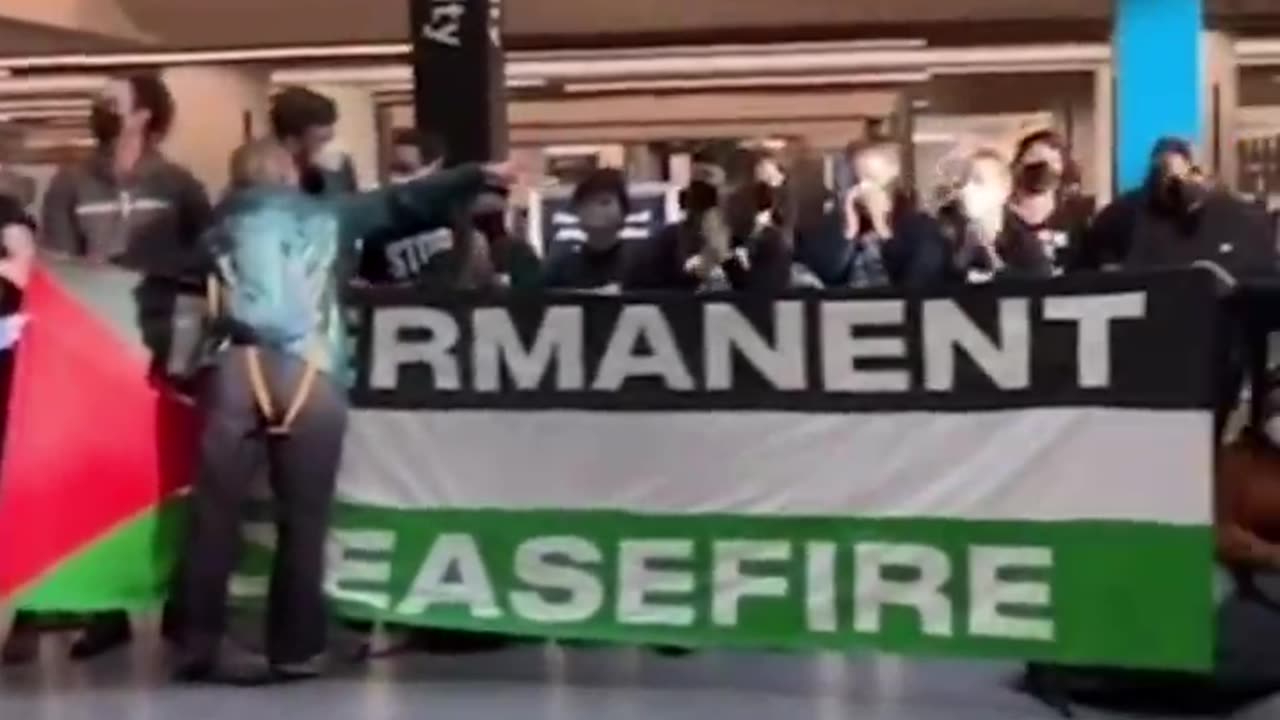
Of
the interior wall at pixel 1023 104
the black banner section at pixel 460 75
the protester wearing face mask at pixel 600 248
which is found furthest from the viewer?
the interior wall at pixel 1023 104

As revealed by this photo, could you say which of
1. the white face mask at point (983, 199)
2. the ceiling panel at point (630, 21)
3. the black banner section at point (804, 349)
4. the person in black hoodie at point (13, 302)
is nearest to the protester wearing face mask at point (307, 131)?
the black banner section at point (804, 349)

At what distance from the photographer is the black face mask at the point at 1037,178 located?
25.3 feet

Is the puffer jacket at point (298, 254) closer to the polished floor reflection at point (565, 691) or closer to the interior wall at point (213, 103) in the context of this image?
the polished floor reflection at point (565, 691)

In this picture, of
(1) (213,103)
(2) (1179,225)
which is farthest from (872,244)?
(1) (213,103)

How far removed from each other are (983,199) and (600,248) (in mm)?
6068

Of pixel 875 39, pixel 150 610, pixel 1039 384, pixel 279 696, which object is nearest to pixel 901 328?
pixel 1039 384

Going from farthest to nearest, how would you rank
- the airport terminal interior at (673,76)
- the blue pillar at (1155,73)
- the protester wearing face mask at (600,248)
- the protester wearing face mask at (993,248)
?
the airport terminal interior at (673,76)
the blue pillar at (1155,73)
the protester wearing face mask at (993,248)
the protester wearing face mask at (600,248)

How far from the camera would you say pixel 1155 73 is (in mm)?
11516

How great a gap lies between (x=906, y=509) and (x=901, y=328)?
1.47ft

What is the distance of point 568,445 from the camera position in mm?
5957

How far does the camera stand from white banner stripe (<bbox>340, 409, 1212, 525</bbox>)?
17.5ft

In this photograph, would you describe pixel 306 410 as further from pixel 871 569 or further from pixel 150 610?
pixel 871 569

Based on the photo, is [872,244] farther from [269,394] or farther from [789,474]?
[269,394]

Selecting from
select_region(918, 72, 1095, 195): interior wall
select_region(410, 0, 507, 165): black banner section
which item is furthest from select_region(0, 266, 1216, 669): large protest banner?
select_region(918, 72, 1095, 195): interior wall
